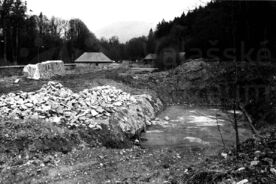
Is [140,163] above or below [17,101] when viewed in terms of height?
below

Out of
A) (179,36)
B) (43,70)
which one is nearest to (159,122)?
(43,70)

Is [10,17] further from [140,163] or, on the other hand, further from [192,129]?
[140,163]

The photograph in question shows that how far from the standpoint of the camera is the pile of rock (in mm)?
10240

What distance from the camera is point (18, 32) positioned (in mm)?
43438

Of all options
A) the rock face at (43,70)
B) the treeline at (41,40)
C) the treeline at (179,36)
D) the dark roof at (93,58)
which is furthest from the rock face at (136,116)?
the dark roof at (93,58)

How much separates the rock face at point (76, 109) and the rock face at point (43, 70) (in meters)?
7.62

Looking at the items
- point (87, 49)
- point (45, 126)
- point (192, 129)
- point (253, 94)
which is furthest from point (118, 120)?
point (87, 49)

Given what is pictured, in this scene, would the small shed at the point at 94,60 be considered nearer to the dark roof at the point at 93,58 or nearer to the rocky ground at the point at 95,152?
the dark roof at the point at 93,58

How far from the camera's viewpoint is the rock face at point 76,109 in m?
10.3

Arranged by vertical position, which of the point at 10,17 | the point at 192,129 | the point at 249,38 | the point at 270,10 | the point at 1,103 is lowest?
the point at 192,129

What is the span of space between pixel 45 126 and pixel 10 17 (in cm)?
3652

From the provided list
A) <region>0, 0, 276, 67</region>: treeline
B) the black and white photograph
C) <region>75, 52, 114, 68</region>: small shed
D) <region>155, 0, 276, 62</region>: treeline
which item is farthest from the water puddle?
<region>75, 52, 114, 68</region>: small shed

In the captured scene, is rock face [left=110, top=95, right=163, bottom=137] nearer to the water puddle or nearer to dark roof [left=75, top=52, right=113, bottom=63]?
the water puddle

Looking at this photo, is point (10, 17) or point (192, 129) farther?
point (10, 17)
